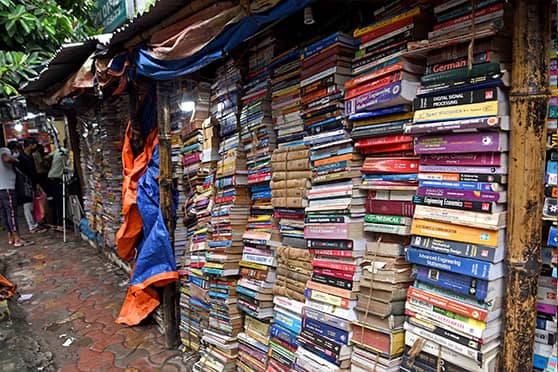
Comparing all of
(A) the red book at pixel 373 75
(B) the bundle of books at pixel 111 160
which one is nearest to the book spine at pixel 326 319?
(A) the red book at pixel 373 75

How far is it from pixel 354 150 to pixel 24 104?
26.3 ft

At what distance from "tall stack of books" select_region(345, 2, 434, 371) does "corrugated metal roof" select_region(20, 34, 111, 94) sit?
10.0ft

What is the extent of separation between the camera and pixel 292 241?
2750 mm

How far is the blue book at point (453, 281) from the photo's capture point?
1.66 m

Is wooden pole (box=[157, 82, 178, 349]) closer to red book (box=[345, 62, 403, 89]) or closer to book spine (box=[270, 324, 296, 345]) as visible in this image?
book spine (box=[270, 324, 296, 345])

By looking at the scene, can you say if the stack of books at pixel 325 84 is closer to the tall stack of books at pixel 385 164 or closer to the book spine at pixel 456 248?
the tall stack of books at pixel 385 164

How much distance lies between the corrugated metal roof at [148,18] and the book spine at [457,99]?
79.6 inches

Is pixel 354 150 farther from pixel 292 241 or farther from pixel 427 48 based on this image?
pixel 292 241

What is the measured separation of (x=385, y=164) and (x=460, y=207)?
504 mm

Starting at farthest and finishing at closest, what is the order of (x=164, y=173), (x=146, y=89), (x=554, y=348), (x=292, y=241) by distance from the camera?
(x=146, y=89) → (x=164, y=173) → (x=292, y=241) → (x=554, y=348)

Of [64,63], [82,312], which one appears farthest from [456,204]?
[82,312]

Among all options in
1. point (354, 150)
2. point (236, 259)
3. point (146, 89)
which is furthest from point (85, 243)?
point (354, 150)

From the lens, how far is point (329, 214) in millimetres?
2338

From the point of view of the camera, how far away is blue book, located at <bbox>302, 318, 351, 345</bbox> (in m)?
2.19
